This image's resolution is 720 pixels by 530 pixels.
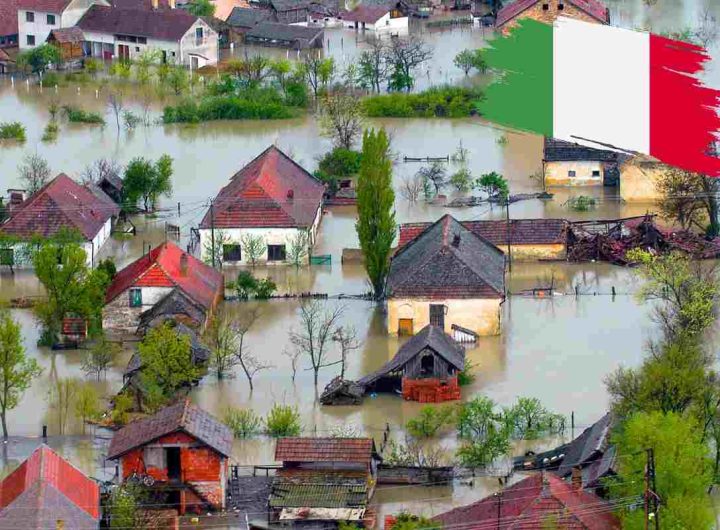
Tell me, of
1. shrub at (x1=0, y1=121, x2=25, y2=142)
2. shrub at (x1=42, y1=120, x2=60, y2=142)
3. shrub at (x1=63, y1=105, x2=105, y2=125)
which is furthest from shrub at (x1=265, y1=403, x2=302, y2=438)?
shrub at (x1=63, y1=105, x2=105, y2=125)

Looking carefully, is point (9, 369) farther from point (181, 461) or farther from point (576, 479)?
point (576, 479)

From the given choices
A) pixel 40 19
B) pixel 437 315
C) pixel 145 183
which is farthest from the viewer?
pixel 40 19

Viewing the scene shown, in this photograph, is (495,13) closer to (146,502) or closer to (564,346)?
(564,346)

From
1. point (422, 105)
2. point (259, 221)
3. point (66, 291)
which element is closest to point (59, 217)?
point (259, 221)

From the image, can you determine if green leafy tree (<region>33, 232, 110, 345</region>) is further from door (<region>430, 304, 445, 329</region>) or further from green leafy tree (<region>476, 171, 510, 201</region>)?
green leafy tree (<region>476, 171, 510, 201</region>)

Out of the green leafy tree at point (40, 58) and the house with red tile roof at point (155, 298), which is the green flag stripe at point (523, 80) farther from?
the house with red tile roof at point (155, 298)

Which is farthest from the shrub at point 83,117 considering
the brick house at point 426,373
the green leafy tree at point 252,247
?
the brick house at point 426,373
